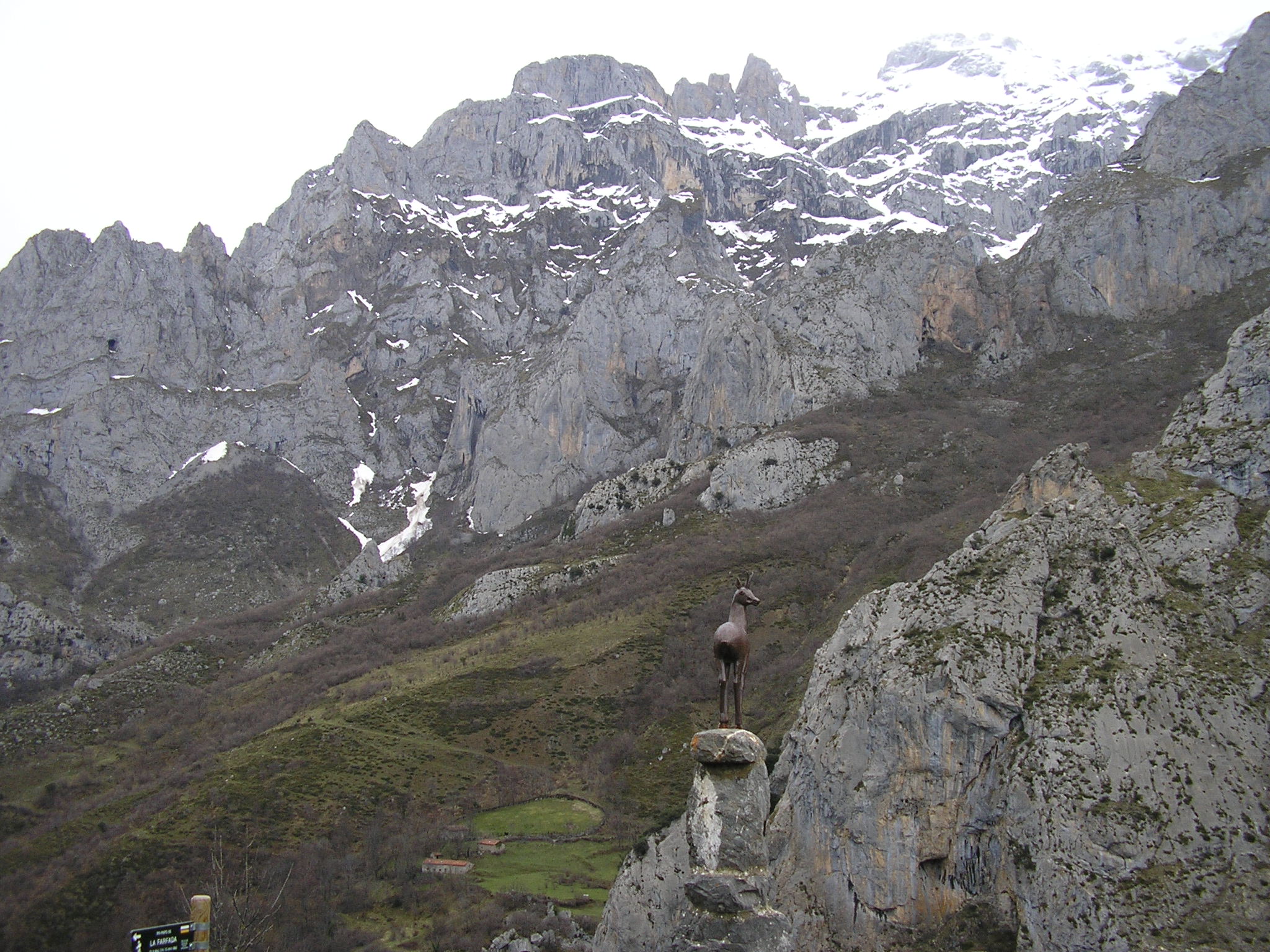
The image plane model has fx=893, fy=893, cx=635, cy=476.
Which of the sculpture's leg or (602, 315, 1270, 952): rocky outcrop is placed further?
(602, 315, 1270, 952): rocky outcrop

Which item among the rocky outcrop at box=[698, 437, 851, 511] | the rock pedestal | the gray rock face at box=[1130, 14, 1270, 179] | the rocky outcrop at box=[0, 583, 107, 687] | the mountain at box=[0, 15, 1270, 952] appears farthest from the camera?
the gray rock face at box=[1130, 14, 1270, 179]

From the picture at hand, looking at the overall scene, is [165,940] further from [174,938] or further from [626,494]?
[626,494]

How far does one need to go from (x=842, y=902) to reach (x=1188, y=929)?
13285 mm

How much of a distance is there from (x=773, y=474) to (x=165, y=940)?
349 feet

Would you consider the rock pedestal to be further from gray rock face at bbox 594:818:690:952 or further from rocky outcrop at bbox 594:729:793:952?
gray rock face at bbox 594:818:690:952

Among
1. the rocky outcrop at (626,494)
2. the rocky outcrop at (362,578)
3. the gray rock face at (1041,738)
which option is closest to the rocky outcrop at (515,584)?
the rocky outcrop at (626,494)

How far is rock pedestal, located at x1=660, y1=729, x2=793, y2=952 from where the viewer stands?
32.7 feet

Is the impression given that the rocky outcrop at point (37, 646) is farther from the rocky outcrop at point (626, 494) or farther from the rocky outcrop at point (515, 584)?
the rocky outcrop at point (626, 494)

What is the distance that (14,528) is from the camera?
156 m

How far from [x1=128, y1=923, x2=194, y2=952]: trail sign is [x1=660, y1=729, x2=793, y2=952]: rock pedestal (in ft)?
20.9

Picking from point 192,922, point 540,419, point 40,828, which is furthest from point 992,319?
point 192,922

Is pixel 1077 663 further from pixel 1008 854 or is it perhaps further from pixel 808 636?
pixel 808 636

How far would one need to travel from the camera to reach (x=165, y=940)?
38.1 feet

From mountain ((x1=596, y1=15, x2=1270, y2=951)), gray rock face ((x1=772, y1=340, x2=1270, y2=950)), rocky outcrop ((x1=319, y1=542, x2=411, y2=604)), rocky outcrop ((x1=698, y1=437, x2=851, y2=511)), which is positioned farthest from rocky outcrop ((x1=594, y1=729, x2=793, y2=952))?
rocky outcrop ((x1=319, y1=542, x2=411, y2=604))
